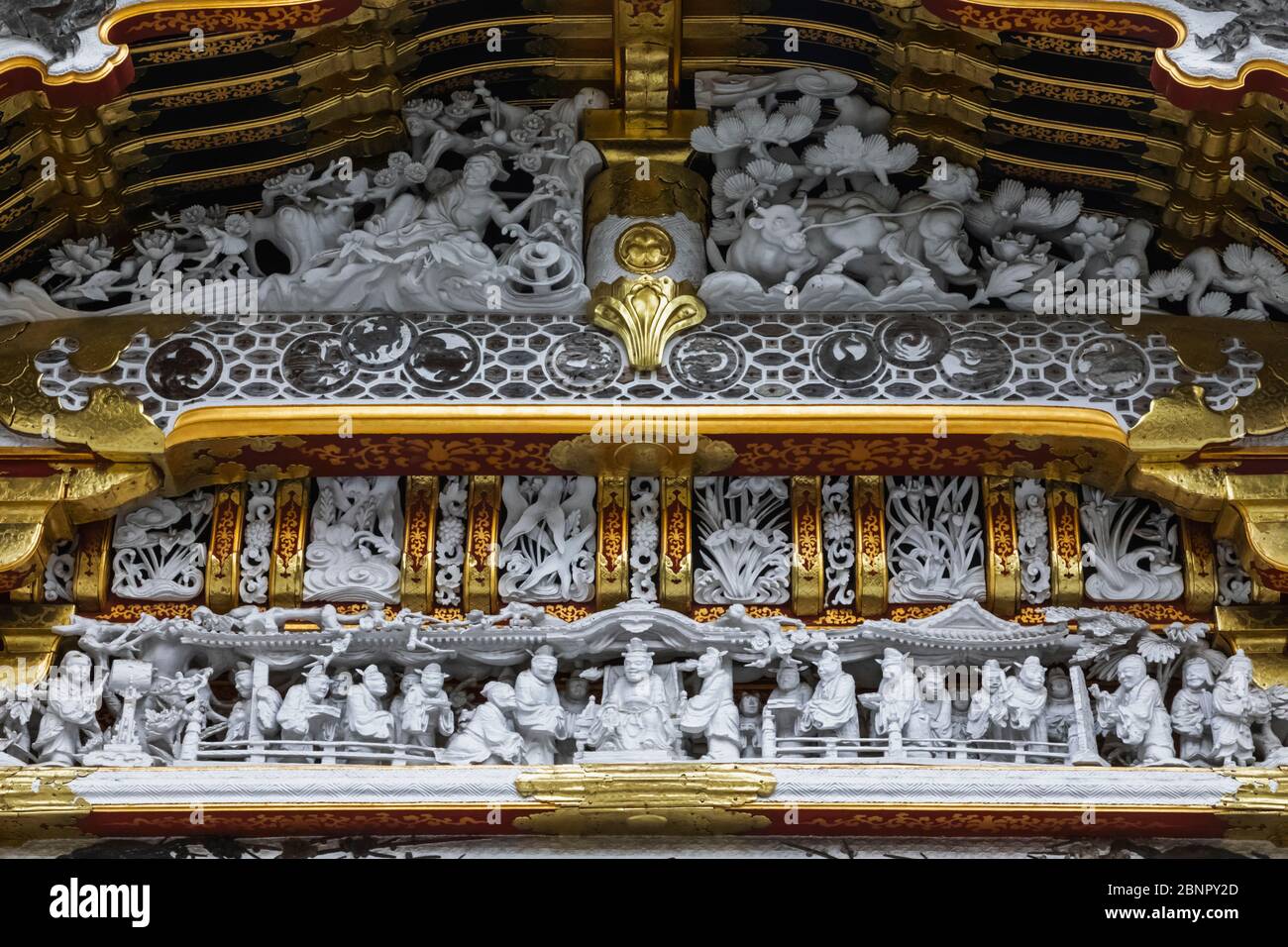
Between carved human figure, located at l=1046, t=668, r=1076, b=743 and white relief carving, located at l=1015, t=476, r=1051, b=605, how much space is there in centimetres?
34

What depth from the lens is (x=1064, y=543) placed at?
33.1 ft

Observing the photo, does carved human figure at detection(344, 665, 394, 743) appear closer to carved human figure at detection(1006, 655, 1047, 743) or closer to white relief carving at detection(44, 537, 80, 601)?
white relief carving at detection(44, 537, 80, 601)

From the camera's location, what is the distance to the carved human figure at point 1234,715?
9570mm

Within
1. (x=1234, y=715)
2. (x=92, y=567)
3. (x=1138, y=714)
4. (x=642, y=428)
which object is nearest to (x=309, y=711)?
(x=92, y=567)

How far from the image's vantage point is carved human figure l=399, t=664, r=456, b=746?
9664mm

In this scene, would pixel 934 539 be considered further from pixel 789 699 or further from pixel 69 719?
pixel 69 719

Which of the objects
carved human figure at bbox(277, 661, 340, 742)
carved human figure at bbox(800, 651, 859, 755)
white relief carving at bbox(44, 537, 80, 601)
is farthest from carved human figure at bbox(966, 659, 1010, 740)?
white relief carving at bbox(44, 537, 80, 601)

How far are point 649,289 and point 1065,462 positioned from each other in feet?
5.92

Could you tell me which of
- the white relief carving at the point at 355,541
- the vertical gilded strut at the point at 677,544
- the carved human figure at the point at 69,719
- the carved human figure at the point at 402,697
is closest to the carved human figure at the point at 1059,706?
the vertical gilded strut at the point at 677,544

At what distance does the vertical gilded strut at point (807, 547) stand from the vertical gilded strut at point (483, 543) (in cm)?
120

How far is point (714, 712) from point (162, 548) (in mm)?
2343

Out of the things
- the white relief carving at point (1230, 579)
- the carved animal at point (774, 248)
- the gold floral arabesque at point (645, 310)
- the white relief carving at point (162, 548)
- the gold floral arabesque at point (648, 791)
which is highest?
the carved animal at point (774, 248)

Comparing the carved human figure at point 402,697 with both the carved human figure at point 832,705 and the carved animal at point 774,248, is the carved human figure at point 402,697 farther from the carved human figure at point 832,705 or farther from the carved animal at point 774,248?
the carved animal at point 774,248

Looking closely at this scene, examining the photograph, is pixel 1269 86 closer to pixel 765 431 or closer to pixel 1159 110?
pixel 1159 110
